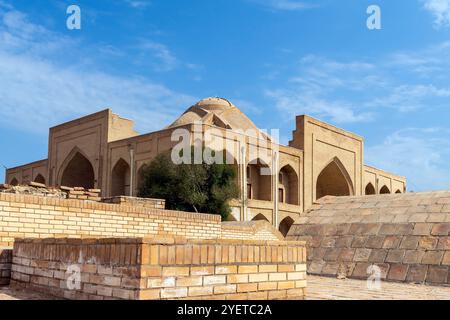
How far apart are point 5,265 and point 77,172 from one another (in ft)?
92.9

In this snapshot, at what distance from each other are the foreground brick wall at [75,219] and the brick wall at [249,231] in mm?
2742

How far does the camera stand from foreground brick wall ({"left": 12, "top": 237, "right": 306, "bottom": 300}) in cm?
285

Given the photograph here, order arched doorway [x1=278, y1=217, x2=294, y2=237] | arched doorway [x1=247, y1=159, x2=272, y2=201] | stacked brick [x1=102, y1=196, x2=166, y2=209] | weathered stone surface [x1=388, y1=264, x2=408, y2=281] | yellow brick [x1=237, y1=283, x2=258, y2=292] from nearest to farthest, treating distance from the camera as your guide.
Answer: yellow brick [x1=237, y1=283, x2=258, y2=292]
weathered stone surface [x1=388, y1=264, x2=408, y2=281]
stacked brick [x1=102, y1=196, x2=166, y2=209]
arched doorway [x1=247, y1=159, x2=272, y2=201]
arched doorway [x1=278, y1=217, x2=294, y2=237]

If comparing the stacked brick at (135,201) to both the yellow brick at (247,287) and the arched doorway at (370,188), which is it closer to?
the yellow brick at (247,287)

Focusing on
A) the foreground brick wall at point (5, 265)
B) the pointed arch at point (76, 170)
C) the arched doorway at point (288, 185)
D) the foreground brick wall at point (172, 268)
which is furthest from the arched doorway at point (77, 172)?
the foreground brick wall at point (172, 268)

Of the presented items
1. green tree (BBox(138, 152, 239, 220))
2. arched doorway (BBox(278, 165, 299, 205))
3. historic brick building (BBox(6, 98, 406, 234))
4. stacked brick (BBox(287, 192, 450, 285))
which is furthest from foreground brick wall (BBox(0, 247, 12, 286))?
arched doorway (BBox(278, 165, 299, 205))

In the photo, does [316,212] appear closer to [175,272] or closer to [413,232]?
[413,232]

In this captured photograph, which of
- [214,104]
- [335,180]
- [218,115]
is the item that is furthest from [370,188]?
[218,115]

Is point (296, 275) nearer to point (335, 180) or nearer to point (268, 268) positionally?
point (268, 268)

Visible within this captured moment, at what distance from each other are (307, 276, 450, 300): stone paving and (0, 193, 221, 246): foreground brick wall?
2.70m

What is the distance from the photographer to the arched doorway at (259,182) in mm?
27781

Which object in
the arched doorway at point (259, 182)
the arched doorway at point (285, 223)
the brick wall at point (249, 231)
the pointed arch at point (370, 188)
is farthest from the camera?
the pointed arch at point (370, 188)

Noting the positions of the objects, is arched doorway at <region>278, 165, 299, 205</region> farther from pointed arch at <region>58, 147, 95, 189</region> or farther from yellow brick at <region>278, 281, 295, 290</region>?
yellow brick at <region>278, 281, 295, 290</region>

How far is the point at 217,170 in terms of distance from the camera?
22.9 m
